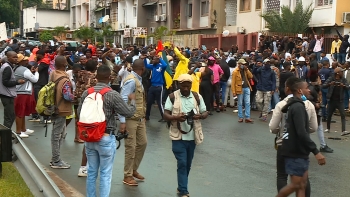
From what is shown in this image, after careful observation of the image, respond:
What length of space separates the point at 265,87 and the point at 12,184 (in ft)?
36.1

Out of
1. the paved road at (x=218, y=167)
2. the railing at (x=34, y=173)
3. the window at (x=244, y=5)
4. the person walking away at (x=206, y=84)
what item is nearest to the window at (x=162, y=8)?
the window at (x=244, y=5)

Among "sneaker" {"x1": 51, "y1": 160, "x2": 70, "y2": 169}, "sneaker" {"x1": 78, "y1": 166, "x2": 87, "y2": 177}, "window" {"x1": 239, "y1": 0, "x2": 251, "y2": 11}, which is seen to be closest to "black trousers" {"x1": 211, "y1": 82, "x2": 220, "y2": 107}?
"sneaker" {"x1": 51, "y1": 160, "x2": 70, "y2": 169}

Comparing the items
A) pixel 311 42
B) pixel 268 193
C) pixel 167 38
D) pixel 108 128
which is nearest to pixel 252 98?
pixel 311 42

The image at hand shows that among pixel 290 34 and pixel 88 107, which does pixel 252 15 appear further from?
pixel 88 107

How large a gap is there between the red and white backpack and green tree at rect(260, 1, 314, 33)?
2396 centimetres

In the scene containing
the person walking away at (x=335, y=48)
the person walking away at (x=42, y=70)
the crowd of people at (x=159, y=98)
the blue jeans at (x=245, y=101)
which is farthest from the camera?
the person walking away at (x=335, y=48)

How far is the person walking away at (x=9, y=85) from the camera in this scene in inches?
469

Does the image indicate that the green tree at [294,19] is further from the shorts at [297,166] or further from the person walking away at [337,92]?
the shorts at [297,166]

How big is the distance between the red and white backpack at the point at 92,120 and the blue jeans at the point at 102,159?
0.15 metres

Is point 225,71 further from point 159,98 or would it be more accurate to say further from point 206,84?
point 159,98

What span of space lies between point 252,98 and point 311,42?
6.91m

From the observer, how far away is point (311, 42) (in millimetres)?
26297

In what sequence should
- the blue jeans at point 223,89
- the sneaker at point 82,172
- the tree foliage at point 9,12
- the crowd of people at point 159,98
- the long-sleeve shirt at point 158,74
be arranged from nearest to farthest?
1. the crowd of people at point 159,98
2. the sneaker at point 82,172
3. the long-sleeve shirt at point 158,74
4. the blue jeans at point 223,89
5. the tree foliage at point 9,12

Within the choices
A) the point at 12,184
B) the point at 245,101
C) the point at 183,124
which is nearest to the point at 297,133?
the point at 183,124
